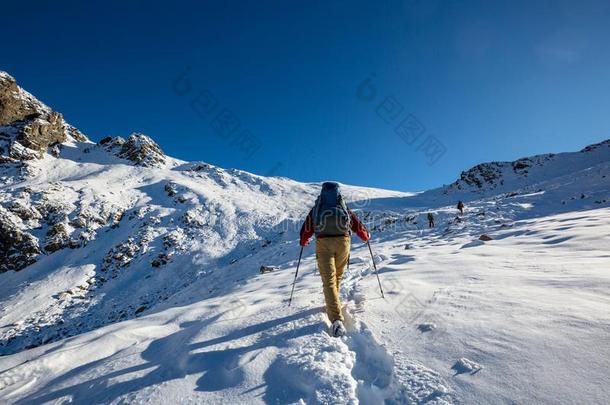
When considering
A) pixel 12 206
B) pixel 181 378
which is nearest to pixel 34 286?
pixel 12 206

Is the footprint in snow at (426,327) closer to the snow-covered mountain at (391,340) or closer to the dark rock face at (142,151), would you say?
the snow-covered mountain at (391,340)

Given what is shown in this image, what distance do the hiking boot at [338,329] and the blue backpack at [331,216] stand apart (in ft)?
4.64

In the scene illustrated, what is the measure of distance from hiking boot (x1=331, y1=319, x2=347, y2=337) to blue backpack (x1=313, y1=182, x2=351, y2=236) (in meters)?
1.42

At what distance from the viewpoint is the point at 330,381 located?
2578 millimetres

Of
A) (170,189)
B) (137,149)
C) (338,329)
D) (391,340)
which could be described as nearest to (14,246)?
(170,189)

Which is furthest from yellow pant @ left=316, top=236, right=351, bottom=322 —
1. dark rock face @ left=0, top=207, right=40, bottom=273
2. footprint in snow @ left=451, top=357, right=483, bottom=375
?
dark rock face @ left=0, top=207, right=40, bottom=273

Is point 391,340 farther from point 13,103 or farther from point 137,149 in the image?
point 13,103

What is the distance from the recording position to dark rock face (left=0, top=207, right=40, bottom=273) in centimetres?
2483

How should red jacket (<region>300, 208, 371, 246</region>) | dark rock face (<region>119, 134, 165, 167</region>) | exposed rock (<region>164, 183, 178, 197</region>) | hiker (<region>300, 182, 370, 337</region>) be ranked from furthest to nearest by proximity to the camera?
dark rock face (<region>119, 134, 165, 167</region>) < exposed rock (<region>164, 183, 178, 197</region>) < red jacket (<region>300, 208, 371, 246</region>) < hiker (<region>300, 182, 370, 337</region>)

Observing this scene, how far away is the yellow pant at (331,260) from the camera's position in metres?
4.21

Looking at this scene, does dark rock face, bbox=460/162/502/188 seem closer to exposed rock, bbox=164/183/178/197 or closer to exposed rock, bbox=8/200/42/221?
exposed rock, bbox=164/183/178/197

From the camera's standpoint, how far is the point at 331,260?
15.2 ft

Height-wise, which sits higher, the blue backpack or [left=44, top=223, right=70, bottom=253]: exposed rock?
[left=44, top=223, right=70, bottom=253]: exposed rock

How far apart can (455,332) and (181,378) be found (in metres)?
2.92
